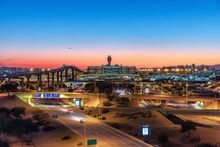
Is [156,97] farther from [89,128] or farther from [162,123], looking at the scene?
[89,128]

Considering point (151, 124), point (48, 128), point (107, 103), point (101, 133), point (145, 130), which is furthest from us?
point (107, 103)

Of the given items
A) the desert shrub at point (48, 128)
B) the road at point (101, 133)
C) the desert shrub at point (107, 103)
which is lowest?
the desert shrub at point (107, 103)

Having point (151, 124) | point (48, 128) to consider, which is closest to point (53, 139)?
point (48, 128)

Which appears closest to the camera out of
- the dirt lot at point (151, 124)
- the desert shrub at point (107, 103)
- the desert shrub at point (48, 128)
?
the dirt lot at point (151, 124)

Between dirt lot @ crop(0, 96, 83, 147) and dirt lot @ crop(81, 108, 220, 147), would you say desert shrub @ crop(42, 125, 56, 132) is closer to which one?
dirt lot @ crop(0, 96, 83, 147)

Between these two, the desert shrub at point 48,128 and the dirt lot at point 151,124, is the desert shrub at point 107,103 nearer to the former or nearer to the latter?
the dirt lot at point 151,124

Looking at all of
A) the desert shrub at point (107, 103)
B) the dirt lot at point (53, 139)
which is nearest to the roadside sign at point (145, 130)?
the dirt lot at point (53, 139)

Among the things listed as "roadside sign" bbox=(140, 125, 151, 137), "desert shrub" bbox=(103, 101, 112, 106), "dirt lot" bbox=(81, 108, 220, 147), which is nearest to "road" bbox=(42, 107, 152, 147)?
"roadside sign" bbox=(140, 125, 151, 137)

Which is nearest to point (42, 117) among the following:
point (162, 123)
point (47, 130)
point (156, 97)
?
point (47, 130)

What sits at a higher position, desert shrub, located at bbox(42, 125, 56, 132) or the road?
the road

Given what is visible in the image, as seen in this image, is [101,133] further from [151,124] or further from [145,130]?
[151,124]

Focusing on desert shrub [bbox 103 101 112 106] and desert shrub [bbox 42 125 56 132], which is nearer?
desert shrub [bbox 42 125 56 132]
